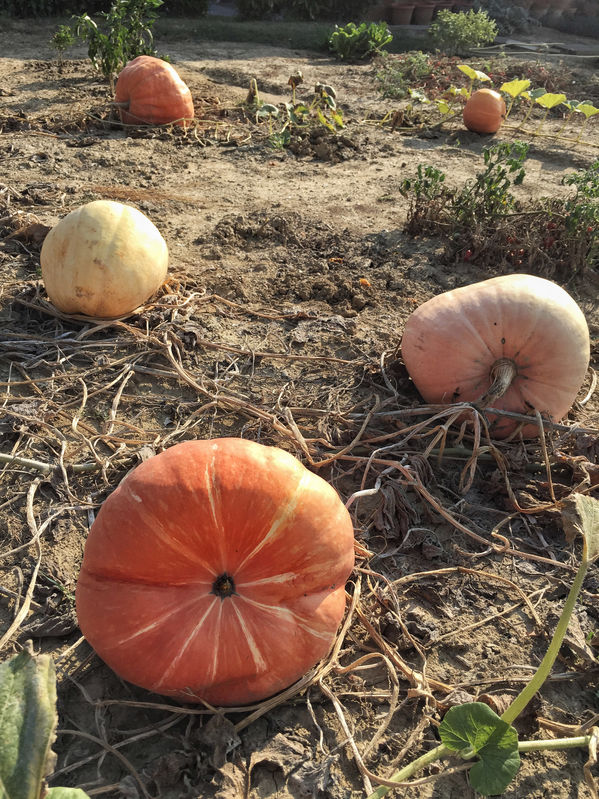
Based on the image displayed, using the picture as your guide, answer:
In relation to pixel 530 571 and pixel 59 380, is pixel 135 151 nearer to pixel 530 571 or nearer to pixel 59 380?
pixel 59 380

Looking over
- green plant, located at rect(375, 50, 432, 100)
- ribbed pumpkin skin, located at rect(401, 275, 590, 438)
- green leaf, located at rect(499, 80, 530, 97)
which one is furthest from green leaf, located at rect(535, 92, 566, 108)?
ribbed pumpkin skin, located at rect(401, 275, 590, 438)

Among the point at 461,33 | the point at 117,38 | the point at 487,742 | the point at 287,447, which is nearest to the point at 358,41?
the point at 461,33

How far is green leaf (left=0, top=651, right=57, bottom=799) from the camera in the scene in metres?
1.21

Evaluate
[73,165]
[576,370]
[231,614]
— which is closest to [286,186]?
[73,165]

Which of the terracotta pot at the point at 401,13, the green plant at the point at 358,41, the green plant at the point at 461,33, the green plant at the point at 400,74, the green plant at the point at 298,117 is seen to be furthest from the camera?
the terracotta pot at the point at 401,13

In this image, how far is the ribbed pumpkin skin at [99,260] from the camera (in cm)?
332

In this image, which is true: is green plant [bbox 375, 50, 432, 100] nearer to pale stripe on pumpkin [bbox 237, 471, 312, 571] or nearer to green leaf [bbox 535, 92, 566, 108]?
green leaf [bbox 535, 92, 566, 108]

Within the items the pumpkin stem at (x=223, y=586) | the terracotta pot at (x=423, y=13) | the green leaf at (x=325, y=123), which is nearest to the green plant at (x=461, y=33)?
the terracotta pot at (x=423, y=13)

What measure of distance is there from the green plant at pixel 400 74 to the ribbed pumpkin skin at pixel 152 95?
2955 millimetres

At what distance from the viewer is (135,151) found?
5.92 metres

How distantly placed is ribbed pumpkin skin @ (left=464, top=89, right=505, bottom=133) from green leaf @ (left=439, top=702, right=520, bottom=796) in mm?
6806

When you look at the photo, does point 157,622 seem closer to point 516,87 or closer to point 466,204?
point 466,204

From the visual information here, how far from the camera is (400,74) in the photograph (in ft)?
28.9

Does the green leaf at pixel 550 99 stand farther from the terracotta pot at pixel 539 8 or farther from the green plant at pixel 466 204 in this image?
the terracotta pot at pixel 539 8
